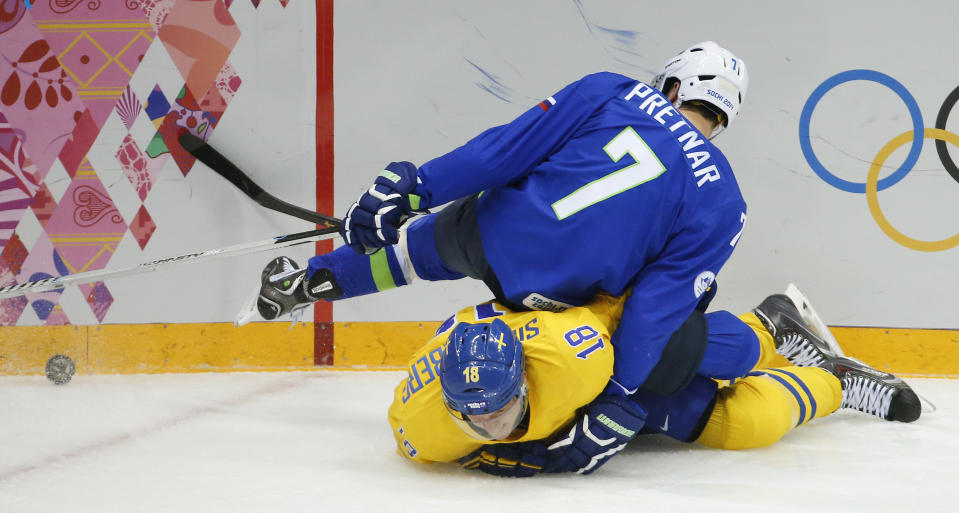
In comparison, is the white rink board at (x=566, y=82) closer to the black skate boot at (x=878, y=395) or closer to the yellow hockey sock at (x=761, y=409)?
the black skate boot at (x=878, y=395)

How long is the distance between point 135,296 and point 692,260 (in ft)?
7.26

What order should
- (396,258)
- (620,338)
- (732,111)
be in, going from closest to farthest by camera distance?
1. (620,338)
2. (732,111)
3. (396,258)

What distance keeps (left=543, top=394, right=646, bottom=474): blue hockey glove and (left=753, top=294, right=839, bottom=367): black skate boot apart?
1032mm

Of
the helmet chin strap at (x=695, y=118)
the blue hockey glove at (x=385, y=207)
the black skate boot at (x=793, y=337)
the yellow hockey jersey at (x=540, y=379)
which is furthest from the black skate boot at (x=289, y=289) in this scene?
the black skate boot at (x=793, y=337)

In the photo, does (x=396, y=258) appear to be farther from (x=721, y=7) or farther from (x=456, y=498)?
(x=721, y=7)

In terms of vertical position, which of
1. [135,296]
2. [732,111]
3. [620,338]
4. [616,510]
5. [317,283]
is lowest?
[135,296]

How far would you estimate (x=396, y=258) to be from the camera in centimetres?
233

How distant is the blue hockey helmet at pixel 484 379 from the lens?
5.34 feet

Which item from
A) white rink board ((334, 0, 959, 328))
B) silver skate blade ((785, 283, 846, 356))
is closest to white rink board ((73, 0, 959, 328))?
white rink board ((334, 0, 959, 328))

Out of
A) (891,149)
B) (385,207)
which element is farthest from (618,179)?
(891,149)

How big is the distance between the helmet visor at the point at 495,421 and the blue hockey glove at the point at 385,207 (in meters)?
0.46

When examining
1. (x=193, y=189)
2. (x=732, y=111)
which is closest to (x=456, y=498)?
(x=732, y=111)

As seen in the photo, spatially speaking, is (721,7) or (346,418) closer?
(346,418)

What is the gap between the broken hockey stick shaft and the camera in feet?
8.41
